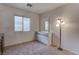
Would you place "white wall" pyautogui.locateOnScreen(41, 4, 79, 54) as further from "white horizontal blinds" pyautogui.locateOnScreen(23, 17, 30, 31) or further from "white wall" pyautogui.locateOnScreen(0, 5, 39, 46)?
"white horizontal blinds" pyautogui.locateOnScreen(23, 17, 30, 31)

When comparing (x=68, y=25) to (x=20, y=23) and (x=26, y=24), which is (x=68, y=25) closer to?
(x=26, y=24)

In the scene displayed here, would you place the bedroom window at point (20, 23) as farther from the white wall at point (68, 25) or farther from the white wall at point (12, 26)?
the white wall at point (68, 25)

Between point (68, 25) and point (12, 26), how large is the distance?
81.2 inches

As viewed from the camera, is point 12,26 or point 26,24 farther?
point 26,24

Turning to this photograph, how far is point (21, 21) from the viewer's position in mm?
2607

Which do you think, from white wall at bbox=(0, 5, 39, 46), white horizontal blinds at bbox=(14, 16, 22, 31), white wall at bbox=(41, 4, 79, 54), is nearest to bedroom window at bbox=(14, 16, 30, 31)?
white horizontal blinds at bbox=(14, 16, 22, 31)

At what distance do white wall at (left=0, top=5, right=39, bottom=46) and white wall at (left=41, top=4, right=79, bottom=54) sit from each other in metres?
0.47

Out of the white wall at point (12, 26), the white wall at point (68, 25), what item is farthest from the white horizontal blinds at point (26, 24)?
the white wall at point (68, 25)

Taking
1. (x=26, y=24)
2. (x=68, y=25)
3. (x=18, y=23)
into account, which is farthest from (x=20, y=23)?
(x=68, y=25)

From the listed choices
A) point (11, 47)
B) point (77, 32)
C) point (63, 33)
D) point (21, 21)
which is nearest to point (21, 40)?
point (11, 47)

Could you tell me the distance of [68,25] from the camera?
2693 millimetres

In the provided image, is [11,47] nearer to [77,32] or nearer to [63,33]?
[63,33]

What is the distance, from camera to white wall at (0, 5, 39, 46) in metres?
2.55

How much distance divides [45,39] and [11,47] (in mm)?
1464
